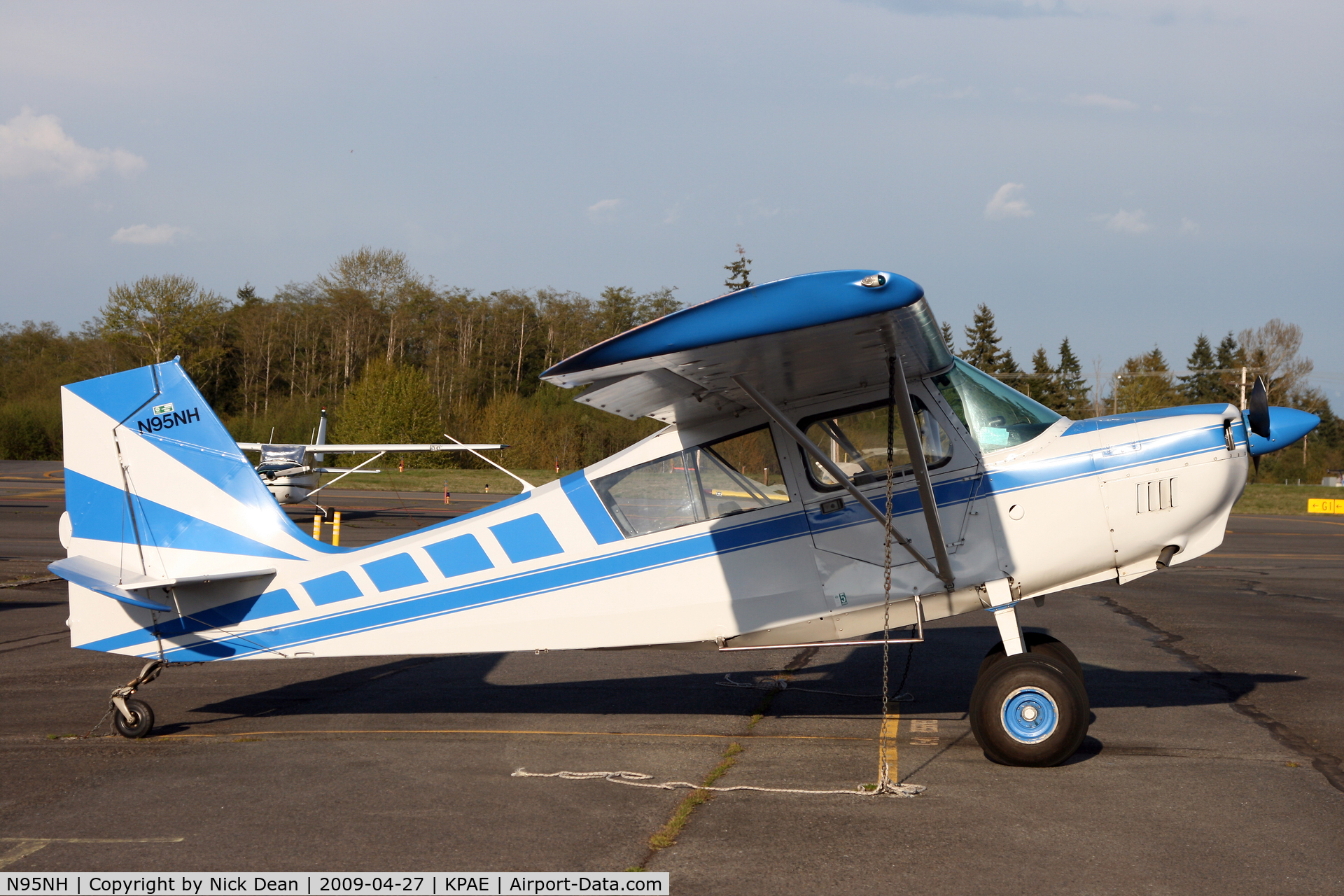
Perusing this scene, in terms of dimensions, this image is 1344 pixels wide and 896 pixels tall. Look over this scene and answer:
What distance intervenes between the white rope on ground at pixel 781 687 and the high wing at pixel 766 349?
9.44 ft

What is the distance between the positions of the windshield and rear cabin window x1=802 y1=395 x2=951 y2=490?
0.69 feet

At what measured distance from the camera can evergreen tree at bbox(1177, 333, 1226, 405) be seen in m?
96.9

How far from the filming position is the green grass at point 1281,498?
135 feet

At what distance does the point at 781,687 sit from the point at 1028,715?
2738 mm

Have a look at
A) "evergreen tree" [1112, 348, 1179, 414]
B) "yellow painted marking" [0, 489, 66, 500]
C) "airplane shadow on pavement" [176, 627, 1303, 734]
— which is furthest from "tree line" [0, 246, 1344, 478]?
"airplane shadow on pavement" [176, 627, 1303, 734]

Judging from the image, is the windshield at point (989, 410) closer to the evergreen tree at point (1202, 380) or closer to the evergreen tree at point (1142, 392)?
the evergreen tree at point (1142, 392)

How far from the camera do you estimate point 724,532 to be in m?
6.12

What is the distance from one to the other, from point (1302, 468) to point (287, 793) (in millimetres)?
90798

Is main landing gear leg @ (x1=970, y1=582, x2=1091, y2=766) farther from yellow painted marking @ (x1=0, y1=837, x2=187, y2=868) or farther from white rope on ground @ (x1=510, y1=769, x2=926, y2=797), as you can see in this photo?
yellow painted marking @ (x1=0, y1=837, x2=187, y2=868)

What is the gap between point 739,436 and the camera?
6176mm

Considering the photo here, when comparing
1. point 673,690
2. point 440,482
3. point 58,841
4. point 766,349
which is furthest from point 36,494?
point 766,349

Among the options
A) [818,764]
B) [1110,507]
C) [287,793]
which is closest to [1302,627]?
[1110,507]

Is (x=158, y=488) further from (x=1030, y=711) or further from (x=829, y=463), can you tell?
(x=1030, y=711)

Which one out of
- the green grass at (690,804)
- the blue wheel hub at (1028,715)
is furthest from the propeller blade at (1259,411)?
the green grass at (690,804)
